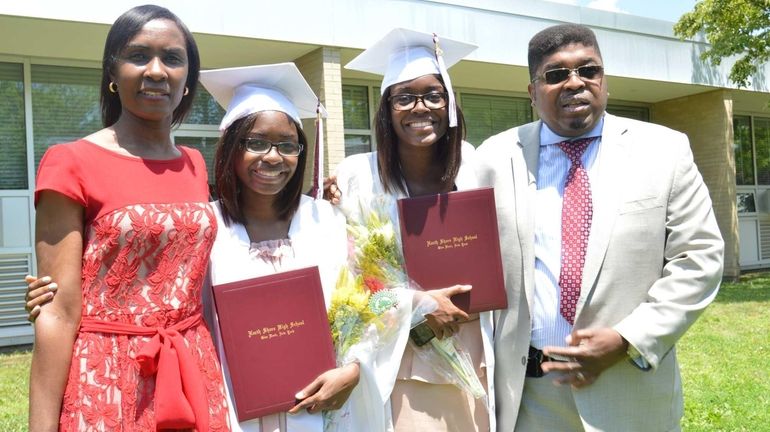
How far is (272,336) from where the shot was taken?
244 centimetres

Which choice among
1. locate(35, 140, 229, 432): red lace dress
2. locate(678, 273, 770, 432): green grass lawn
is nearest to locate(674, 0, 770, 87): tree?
locate(678, 273, 770, 432): green grass lawn

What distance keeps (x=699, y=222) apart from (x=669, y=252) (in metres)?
0.14

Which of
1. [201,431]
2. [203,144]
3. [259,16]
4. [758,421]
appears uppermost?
[259,16]

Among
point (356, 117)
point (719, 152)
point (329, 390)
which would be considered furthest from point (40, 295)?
→ point (719, 152)

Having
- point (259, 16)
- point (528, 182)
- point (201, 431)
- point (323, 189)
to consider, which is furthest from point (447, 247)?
point (259, 16)

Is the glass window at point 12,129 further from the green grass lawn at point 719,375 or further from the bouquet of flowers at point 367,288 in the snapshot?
the bouquet of flowers at point 367,288

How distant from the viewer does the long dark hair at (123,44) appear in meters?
2.30

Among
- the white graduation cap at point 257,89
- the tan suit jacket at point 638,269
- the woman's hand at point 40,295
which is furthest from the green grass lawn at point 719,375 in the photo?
the woman's hand at point 40,295

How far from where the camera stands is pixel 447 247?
2.77m

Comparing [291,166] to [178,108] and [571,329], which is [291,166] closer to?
[178,108]

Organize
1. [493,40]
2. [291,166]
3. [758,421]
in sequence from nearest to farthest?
[291,166], [758,421], [493,40]

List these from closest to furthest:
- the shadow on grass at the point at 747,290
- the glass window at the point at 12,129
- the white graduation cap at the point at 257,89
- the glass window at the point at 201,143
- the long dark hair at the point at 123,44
A: the long dark hair at the point at 123,44 → the white graduation cap at the point at 257,89 → the glass window at the point at 12,129 → the glass window at the point at 201,143 → the shadow on grass at the point at 747,290

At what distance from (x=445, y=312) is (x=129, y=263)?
114 cm

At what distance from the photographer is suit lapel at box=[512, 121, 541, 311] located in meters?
2.71
